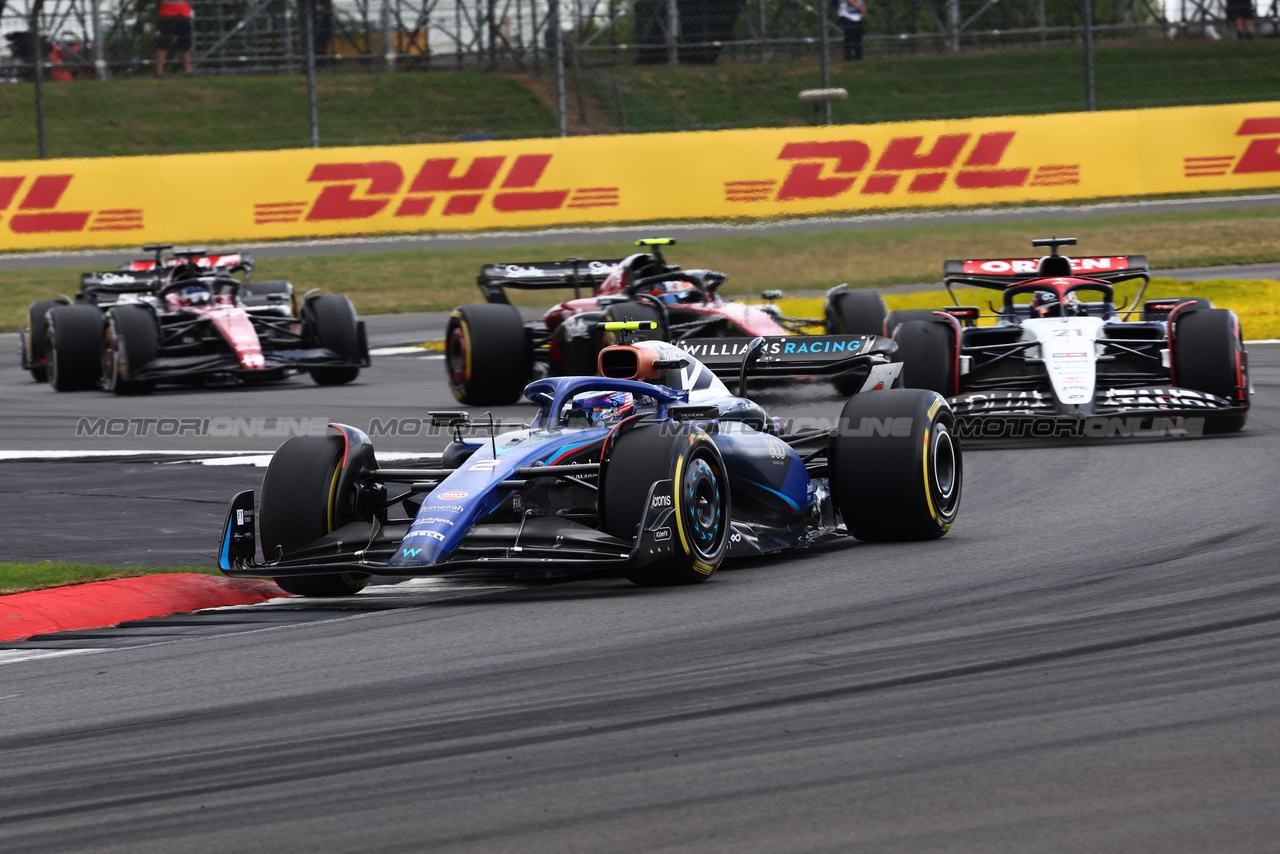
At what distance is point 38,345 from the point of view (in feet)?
62.7

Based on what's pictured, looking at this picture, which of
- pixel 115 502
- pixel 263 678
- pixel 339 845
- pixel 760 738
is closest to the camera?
pixel 339 845

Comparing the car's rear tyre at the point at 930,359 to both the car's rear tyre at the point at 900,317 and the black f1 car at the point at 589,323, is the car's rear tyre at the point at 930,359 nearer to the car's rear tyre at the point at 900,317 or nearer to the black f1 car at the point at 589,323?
the car's rear tyre at the point at 900,317

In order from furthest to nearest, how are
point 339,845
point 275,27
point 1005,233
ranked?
point 275,27, point 1005,233, point 339,845

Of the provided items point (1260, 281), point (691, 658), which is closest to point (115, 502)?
point (691, 658)

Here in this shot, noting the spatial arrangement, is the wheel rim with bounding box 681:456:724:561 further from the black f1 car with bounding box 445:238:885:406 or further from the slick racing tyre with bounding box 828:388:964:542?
the black f1 car with bounding box 445:238:885:406

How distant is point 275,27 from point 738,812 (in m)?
27.1

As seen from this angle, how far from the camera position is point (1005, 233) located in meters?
26.5

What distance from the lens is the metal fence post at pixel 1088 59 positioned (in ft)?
93.5

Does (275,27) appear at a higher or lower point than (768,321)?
higher

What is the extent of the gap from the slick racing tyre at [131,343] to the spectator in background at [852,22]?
16088 mm

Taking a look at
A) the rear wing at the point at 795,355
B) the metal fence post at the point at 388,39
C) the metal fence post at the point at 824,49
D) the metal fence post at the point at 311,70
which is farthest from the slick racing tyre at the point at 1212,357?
the metal fence post at the point at 388,39

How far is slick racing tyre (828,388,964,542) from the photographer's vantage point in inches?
339

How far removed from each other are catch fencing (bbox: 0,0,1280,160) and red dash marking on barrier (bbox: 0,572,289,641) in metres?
20.7

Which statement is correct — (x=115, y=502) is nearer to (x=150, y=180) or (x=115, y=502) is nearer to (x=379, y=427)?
(x=379, y=427)
